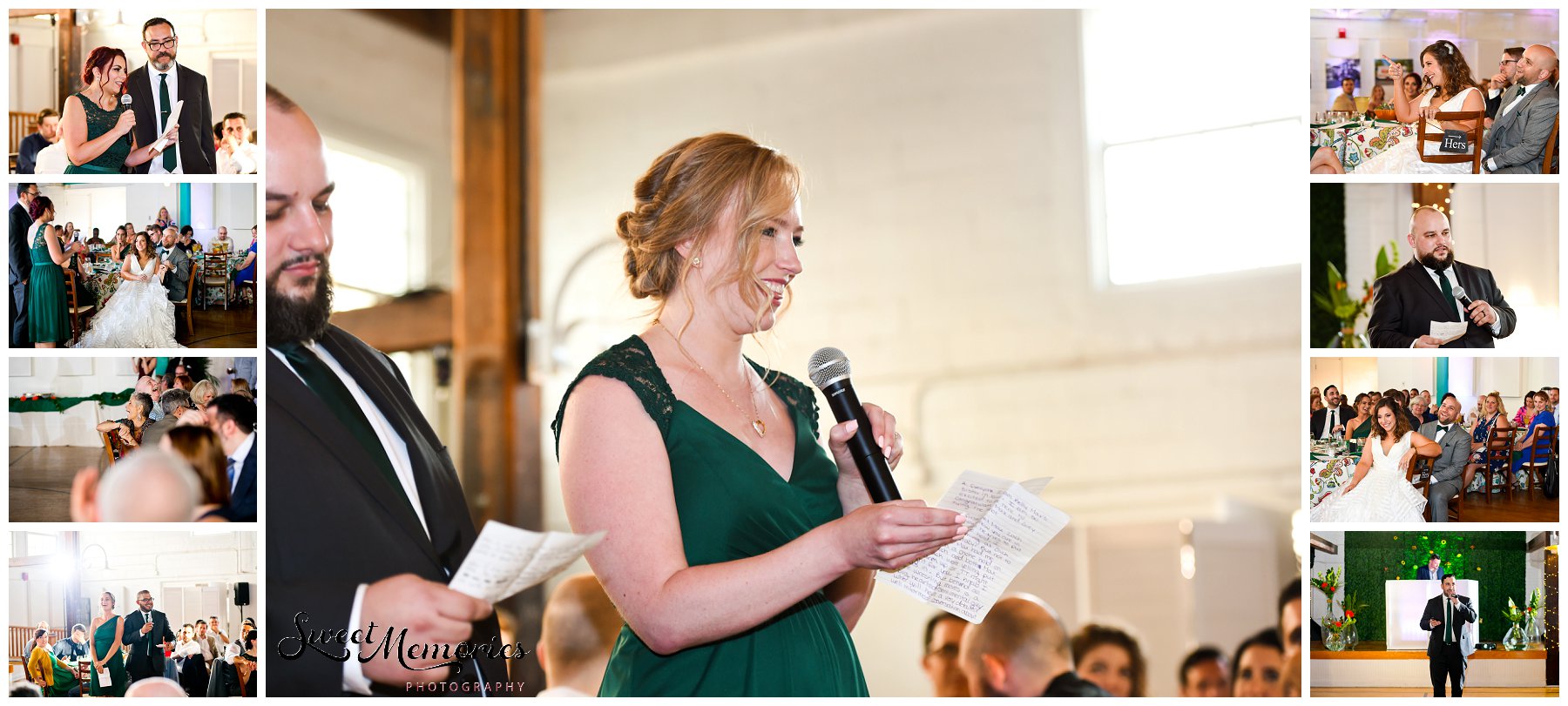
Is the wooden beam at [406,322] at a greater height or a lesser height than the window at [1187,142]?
lesser

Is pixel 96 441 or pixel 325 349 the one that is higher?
pixel 325 349


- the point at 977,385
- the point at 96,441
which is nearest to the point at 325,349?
the point at 96,441

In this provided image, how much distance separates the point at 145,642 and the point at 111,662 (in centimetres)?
8

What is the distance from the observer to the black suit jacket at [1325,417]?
255 cm

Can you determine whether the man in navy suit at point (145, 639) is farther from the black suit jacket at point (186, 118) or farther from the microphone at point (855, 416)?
the microphone at point (855, 416)

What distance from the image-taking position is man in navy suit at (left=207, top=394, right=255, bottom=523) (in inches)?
98.2

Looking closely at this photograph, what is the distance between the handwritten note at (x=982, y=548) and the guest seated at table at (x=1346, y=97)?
1.12 meters

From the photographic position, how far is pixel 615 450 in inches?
73.2

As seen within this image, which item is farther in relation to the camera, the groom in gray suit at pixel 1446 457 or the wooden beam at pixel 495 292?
the wooden beam at pixel 495 292

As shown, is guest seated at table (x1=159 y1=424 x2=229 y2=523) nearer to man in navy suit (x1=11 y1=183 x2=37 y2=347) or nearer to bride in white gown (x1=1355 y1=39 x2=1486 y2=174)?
man in navy suit (x1=11 y1=183 x2=37 y2=347)

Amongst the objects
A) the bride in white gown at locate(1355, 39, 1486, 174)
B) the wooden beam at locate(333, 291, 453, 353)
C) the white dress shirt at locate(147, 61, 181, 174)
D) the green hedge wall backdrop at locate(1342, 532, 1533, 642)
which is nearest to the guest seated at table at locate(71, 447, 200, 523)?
the white dress shirt at locate(147, 61, 181, 174)

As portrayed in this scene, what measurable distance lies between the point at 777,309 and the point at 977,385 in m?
1.26

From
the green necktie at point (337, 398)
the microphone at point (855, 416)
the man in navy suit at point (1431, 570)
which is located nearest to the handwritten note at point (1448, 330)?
the man in navy suit at point (1431, 570)
